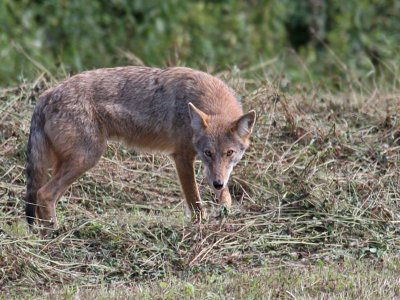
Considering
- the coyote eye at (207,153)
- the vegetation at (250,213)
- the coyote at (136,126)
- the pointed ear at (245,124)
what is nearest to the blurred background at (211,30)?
the vegetation at (250,213)

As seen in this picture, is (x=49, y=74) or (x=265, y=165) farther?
(x=49, y=74)

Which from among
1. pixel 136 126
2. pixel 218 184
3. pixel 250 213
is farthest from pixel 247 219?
pixel 136 126

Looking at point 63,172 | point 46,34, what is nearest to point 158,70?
point 63,172

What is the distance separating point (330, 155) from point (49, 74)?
366 cm

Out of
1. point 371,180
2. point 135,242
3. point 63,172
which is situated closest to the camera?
point 135,242

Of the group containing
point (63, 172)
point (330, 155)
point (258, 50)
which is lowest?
point (258, 50)

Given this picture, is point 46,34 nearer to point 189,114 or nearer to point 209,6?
point 209,6

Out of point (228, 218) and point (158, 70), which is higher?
point (158, 70)

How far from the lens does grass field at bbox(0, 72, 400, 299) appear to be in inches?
326

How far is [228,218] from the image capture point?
31.1 ft

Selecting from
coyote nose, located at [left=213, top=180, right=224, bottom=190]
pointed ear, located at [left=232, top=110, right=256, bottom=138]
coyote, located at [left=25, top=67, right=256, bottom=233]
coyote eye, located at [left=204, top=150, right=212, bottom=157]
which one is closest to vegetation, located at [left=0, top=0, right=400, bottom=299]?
coyote nose, located at [left=213, top=180, right=224, bottom=190]

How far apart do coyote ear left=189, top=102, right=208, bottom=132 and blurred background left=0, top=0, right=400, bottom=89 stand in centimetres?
786

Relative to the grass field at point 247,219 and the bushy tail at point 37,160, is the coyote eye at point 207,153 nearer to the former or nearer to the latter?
the grass field at point 247,219

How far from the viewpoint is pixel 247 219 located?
959 cm
